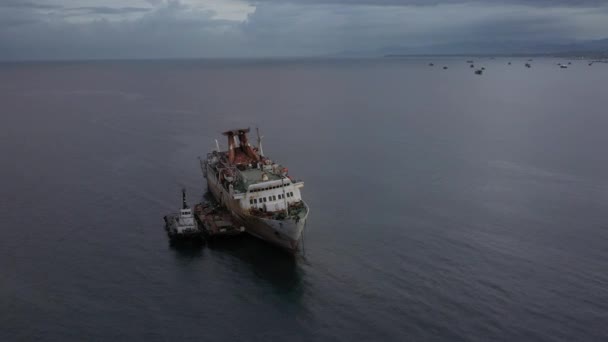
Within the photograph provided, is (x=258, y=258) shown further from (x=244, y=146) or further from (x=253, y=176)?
(x=244, y=146)

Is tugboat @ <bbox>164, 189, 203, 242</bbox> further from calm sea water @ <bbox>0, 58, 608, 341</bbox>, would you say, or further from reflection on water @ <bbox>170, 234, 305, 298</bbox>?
calm sea water @ <bbox>0, 58, 608, 341</bbox>

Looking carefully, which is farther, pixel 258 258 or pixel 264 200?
pixel 264 200

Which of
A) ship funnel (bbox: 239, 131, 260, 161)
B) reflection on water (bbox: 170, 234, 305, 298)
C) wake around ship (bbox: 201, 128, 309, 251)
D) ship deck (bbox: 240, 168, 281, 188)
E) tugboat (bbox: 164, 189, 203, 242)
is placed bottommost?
reflection on water (bbox: 170, 234, 305, 298)

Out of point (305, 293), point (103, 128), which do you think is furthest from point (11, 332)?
point (103, 128)

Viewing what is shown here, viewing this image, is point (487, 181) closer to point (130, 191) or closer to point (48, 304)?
point (130, 191)

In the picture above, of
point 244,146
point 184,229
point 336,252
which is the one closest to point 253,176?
point 184,229

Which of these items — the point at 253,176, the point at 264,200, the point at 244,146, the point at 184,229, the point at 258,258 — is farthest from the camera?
the point at 244,146

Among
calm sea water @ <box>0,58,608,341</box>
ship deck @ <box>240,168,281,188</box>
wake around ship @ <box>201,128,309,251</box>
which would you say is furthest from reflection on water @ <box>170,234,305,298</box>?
ship deck @ <box>240,168,281,188</box>

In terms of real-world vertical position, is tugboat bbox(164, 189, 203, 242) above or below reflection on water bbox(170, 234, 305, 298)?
above
